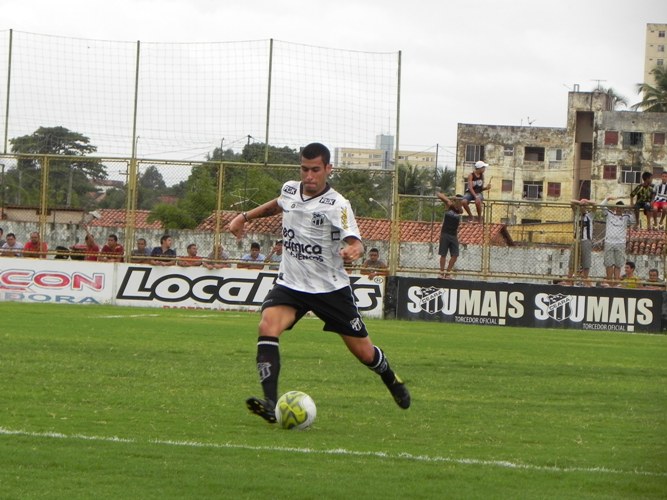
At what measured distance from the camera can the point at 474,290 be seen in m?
27.6

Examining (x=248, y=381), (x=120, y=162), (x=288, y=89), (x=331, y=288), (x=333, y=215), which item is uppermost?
(x=288, y=89)

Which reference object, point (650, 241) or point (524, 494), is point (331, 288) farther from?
point (650, 241)

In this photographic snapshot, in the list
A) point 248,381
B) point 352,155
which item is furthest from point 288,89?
point 248,381

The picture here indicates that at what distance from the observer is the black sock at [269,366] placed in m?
8.97

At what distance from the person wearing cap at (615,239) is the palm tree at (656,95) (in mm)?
86460

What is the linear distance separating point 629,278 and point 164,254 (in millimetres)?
10761

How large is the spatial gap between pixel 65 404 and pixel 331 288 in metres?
2.26

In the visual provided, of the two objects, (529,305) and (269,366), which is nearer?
(269,366)

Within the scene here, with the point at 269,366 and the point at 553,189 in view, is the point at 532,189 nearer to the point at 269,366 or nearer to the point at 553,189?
the point at 553,189

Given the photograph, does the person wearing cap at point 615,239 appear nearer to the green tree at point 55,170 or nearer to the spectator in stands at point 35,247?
the green tree at point 55,170

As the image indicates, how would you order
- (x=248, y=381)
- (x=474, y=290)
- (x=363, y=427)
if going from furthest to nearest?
(x=474, y=290), (x=248, y=381), (x=363, y=427)

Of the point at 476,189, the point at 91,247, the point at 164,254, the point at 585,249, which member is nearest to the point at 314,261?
the point at 476,189

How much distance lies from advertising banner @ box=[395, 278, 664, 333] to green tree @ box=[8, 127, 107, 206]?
789 cm

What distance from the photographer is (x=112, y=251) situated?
28359 millimetres
